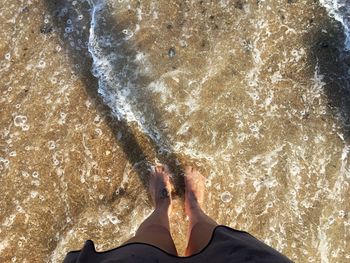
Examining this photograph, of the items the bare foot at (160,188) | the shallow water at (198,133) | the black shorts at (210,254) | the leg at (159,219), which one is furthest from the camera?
the shallow water at (198,133)

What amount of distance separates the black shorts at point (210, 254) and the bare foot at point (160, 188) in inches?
30.6

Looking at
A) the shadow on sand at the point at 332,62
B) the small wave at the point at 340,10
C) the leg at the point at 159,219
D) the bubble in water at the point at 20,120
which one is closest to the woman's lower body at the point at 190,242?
the leg at the point at 159,219

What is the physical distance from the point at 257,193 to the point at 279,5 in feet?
4.99

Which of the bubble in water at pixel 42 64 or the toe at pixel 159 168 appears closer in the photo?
the toe at pixel 159 168

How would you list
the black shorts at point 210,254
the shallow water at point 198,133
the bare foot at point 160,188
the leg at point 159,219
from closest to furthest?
the black shorts at point 210,254
the leg at point 159,219
the bare foot at point 160,188
the shallow water at point 198,133

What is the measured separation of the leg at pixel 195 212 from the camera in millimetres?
2831

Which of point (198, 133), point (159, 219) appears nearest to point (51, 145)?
point (159, 219)

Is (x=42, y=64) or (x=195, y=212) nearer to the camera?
(x=195, y=212)

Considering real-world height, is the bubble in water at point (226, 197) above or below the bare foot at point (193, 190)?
below

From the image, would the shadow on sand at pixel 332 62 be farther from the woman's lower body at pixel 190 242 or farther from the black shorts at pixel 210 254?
the black shorts at pixel 210 254

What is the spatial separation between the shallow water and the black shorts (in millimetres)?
958

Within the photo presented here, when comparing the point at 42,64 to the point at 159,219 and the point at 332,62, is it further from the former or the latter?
the point at 332,62

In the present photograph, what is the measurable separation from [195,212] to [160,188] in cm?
32

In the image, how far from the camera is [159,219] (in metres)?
3.12
